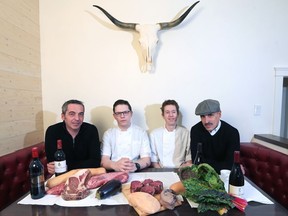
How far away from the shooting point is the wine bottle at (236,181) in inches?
35.5

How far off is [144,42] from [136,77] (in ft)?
1.20

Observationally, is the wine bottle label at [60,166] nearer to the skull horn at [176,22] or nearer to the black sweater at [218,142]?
the black sweater at [218,142]

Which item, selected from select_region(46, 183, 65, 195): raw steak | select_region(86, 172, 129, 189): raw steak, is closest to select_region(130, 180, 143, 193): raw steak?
select_region(86, 172, 129, 189): raw steak

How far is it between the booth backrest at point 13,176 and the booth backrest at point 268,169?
1974 mm

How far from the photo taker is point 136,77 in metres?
2.08

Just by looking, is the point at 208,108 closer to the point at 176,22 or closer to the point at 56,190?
the point at 176,22

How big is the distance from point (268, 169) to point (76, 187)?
1559mm

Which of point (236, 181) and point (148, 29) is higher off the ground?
point (148, 29)

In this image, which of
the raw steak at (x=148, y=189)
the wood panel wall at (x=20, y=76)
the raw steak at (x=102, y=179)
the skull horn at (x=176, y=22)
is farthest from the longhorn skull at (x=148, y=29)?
the raw steak at (x=148, y=189)

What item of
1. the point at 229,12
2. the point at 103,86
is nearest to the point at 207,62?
the point at 229,12

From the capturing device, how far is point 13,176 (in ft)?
4.88

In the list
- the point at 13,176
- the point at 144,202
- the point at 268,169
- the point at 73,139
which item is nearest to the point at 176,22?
the point at 73,139

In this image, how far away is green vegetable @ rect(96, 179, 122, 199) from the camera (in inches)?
36.8

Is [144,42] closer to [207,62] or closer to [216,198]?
[207,62]
